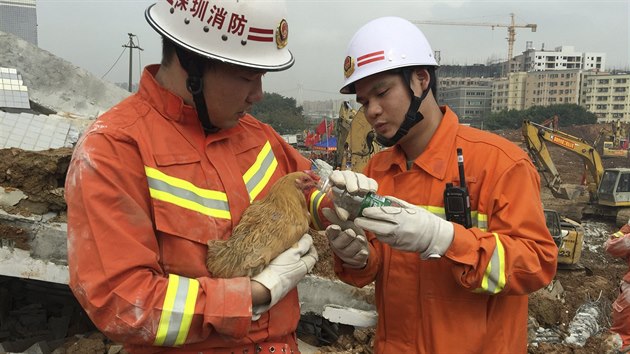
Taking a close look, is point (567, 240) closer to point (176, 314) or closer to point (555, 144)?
point (555, 144)

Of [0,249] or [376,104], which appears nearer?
[376,104]

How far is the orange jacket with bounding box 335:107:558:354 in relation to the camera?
2145 millimetres

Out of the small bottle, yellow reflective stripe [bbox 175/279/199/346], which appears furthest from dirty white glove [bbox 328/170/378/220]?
yellow reflective stripe [bbox 175/279/199/346]

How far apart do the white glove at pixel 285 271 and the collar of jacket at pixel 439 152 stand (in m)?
0.72

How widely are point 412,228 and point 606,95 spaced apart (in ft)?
284

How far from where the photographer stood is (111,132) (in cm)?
184

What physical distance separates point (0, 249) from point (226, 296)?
161 inches

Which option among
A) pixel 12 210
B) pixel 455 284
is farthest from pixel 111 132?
pixel 12 210

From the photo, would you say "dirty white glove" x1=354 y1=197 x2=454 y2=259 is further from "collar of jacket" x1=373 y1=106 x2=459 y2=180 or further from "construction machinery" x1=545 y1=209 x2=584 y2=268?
"construction machinery" x1=545 y1=209 x2=584 y2=268

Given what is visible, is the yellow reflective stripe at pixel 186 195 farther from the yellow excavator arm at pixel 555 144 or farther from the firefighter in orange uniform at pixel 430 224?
the yellow excavator arm at pixel 555 144

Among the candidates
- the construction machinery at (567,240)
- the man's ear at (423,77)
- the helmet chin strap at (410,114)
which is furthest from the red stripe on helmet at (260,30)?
the construction machinery at (567,240)

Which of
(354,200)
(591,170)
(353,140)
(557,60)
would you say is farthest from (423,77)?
(557,60)

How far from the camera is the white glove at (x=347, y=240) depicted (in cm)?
240

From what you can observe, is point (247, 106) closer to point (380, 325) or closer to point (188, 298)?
point (188, 298)
